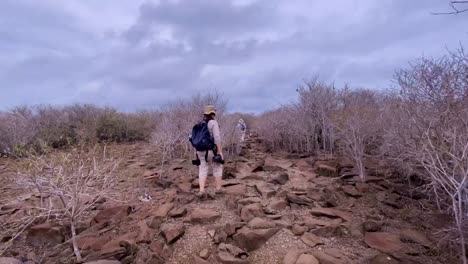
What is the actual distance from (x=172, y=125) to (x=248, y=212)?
6222 mm

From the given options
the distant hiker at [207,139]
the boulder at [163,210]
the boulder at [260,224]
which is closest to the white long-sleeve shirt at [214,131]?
the distant hiker at [207,139]

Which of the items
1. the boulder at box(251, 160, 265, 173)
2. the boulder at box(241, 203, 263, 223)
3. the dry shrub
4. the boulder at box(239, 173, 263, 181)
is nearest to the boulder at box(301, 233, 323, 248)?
the boulder at box(241, 203, 263, 223)

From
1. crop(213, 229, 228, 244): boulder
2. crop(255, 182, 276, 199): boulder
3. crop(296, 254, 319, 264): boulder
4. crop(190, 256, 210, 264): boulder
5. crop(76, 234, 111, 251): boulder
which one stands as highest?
crop(255, 182, 276, 199): boulder

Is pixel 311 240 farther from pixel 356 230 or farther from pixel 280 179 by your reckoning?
pixel 280 179

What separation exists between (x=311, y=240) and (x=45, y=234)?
455 centimetres

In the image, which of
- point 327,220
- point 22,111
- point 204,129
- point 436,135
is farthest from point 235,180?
point 22,111

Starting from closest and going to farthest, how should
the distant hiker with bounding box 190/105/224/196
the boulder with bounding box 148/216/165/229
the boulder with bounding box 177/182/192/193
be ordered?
the boulder with bounding box 148/216/165/229
the distant hiker with bounding box 190/105/224/196
the boulder with bounding box 177/182/192/193

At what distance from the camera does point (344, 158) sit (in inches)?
440

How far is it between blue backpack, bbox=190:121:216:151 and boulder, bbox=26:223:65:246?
9.16 ft

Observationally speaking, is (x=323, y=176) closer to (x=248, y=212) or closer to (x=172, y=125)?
(x=248, y=212)

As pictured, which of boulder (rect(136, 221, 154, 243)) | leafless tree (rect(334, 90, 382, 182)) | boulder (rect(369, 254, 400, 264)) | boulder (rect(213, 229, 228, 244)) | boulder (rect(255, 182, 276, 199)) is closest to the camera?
boulder (rect(369, 254, 400, 264))

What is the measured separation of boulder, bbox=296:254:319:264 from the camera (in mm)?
5402

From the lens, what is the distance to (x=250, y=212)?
6992 millimetres

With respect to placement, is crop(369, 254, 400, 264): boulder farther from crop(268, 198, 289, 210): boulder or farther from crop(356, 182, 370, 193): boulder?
crop(356, 182, 370, 193): boulder
